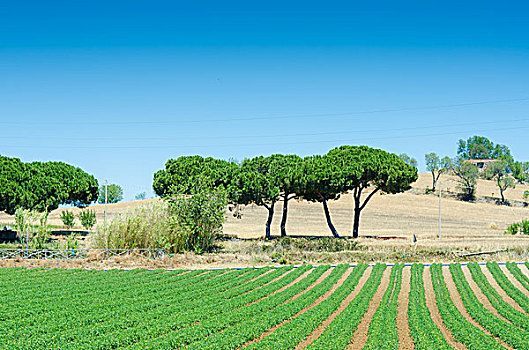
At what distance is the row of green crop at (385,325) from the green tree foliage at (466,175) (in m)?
70.4

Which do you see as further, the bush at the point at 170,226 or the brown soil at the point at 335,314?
the bush at the point at 170,226

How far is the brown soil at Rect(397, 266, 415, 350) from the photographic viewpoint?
14336 mm

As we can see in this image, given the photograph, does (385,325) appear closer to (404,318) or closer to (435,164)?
(404,318)

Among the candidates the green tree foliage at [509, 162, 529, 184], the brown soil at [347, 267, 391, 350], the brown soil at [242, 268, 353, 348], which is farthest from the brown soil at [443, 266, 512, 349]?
the green tree foliage at [509, 162, 529, 184]

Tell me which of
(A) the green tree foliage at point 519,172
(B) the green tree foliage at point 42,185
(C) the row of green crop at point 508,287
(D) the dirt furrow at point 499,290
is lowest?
(D) the dirt furrow at point 499,290

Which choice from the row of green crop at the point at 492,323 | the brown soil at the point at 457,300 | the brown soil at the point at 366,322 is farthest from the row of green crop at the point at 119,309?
the row of green crop at the point at 492,323

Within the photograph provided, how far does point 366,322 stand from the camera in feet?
55.1

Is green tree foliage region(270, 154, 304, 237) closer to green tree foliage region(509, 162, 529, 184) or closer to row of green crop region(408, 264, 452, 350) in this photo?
row of green crop region(408, 264, 452, 350)

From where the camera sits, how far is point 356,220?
160 feet

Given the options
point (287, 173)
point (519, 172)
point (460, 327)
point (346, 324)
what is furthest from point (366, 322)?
point (519, 172)

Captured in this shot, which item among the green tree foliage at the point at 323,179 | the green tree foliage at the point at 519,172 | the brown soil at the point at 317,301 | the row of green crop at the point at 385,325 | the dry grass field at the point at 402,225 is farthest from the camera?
the green tree foliage at the point at 519,172

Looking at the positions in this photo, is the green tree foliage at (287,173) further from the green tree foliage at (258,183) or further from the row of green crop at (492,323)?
the row of green crop at (492,323)

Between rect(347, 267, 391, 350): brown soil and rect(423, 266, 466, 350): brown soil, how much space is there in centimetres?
187

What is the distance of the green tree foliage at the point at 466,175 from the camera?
90.1 m
